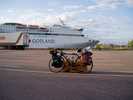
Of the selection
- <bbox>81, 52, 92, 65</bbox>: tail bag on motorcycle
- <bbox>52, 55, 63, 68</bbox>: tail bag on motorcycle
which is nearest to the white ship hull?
<bbox>52, 55, 63, 68</bbox>: tail bag on motorcycle

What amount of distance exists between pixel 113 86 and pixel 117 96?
4.59ft

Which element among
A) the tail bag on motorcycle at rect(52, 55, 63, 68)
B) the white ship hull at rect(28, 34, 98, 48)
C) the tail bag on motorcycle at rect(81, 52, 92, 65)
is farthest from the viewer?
the white ship hull at rect(28, 34, 98, 48)

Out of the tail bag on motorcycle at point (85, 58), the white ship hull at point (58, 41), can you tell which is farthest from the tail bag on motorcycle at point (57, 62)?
the white ship hull at point (58, 41)

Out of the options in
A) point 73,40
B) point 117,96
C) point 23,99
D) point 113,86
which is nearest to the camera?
point 23,99

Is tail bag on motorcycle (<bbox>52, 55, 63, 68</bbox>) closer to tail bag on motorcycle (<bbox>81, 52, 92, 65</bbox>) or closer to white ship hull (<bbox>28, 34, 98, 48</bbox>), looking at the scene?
tail bag on motorcycle (<bbox>81, 52, 92, 65</bbox>)

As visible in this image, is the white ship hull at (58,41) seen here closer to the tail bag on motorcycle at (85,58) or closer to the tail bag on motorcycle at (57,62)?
the tail bag on motorcycle at (57,62)

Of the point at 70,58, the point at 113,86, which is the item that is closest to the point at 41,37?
the point at 70,58

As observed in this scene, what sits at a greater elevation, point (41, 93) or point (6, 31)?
point (6, 31)

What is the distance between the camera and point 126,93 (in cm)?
690

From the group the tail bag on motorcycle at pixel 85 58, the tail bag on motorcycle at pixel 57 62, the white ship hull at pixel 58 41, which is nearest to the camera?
the tail bag on motorcycle at pixel 85 58

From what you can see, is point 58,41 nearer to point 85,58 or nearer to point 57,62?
point 57,62

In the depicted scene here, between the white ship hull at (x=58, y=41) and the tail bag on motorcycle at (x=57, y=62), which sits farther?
the white ship hull at (x=58, y=41)

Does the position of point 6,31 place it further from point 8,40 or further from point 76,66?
point 76,66

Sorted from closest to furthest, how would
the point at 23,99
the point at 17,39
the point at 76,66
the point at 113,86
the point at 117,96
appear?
the point at 23,99 → the point at 117,96 → the point at 113,86 → the point at 76,66 → the point at 17,39
